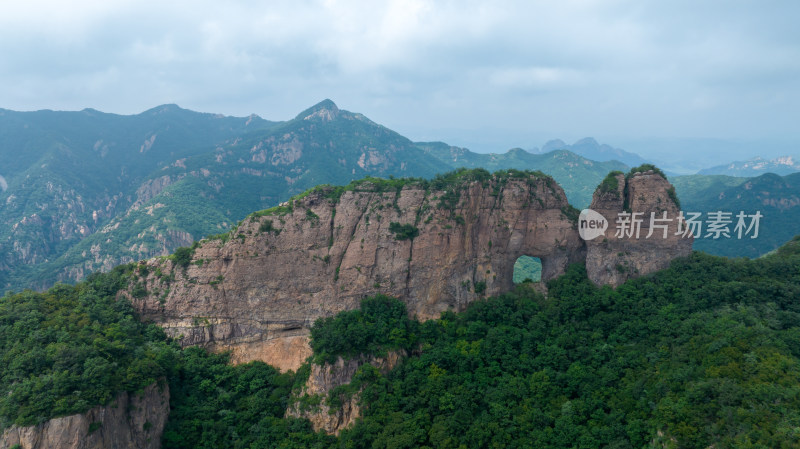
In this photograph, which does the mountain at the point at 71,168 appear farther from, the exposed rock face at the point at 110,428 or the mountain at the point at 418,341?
the exposed rock face at the point at 110,428

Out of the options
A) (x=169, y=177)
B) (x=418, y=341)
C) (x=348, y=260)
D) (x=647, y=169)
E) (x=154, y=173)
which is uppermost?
(x=154, y=173)

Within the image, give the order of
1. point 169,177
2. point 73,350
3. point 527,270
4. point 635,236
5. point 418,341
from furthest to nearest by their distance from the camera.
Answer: point 169,177 < point 527,270 < point 635,236 < point 418,341 < point 73,350

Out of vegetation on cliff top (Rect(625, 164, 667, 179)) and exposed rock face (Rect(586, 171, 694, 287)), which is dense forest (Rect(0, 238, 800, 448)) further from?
vegetation on cliff top (Rect(625, 164, 667, 179))

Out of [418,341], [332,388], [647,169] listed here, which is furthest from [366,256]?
[647,169]

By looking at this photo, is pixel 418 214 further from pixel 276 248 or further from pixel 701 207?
pixel 701 207

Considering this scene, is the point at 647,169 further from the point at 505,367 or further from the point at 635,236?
the point at 505,367

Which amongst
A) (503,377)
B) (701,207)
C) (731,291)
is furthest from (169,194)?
(701,207)

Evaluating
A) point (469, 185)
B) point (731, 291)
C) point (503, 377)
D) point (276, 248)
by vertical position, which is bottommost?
point (503, 377)
